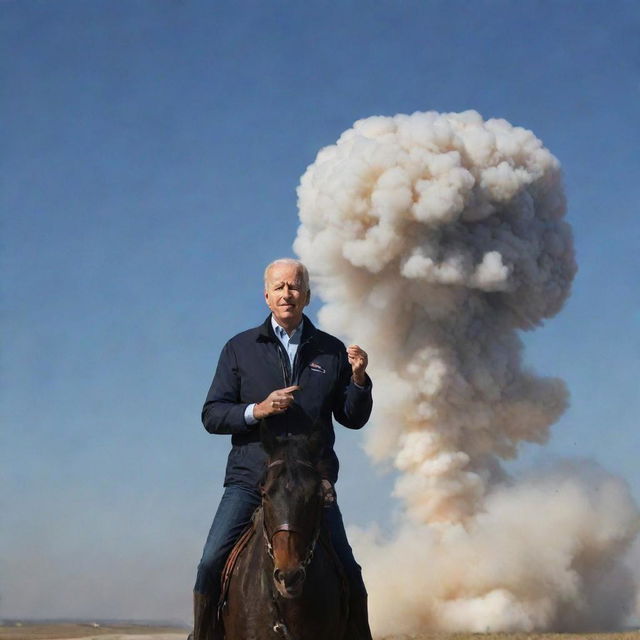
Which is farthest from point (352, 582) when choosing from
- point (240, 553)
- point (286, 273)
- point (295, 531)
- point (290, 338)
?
point (286, 273)

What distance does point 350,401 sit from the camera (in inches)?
256

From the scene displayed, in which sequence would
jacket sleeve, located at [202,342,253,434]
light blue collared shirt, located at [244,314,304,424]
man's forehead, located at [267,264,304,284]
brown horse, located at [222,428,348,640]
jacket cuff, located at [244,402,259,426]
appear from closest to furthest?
brown horse, located at [222,428,348,640] → jacket cuff, located at [244,402,259,426] → jacket sleeve, located at [202,342,253,434] → man's forehead, located at [267,264,304,284] → light blue collared shirt, located at [244,314,304,424]

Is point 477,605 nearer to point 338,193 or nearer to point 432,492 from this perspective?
point 432,492

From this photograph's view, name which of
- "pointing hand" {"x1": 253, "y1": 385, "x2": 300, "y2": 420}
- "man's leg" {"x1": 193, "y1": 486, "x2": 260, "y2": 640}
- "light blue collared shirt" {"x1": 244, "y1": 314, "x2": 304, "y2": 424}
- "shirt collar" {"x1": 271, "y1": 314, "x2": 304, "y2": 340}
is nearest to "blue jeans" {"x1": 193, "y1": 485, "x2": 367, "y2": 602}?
"man's leg" {"x1": 193, "y1": 486, "x2": 260, "y2": 640}

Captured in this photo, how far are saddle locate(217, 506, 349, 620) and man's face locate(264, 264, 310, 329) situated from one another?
4.36ft

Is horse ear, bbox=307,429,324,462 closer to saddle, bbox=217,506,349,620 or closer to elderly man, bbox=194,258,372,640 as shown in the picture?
elderly man, bbox=194,258,372,640

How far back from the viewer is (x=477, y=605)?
49.4 m

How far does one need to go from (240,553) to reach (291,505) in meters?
1.24

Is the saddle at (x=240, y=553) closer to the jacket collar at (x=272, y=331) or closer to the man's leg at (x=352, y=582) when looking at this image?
the man's leg at (x=352, y=582)

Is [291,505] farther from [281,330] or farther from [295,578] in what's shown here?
[281,330]

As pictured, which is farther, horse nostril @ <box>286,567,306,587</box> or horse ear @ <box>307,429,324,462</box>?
horse ear @ <box>307,429,324,462</box>

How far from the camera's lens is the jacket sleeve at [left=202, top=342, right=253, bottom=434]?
6269mm

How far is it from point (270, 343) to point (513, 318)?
138 ft

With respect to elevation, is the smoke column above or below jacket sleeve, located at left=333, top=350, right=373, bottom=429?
above
